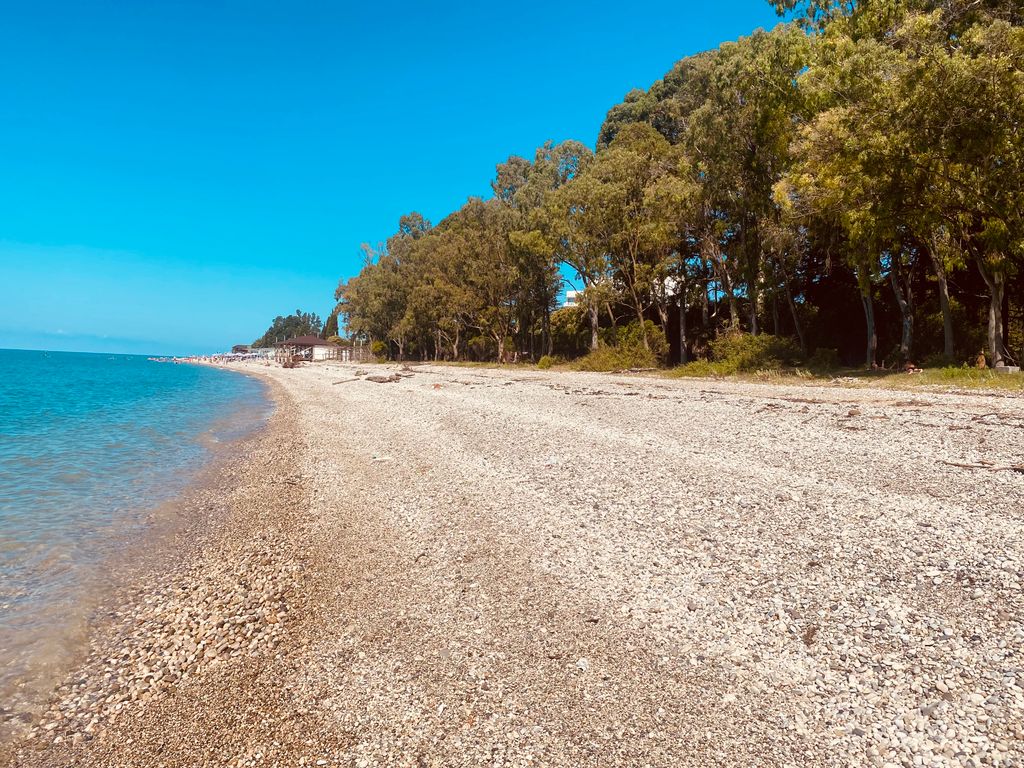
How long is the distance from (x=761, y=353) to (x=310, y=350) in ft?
395

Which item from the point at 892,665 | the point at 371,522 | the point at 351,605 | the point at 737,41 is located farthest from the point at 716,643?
the point at 737,41

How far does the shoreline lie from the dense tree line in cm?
2014

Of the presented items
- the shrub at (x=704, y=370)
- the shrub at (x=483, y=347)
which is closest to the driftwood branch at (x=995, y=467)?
the shrub at (x=704, y=370)

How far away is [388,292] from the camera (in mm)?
67688

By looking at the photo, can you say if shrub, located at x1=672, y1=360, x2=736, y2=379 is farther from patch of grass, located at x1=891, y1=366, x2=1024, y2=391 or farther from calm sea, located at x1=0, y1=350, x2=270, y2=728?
calm sea, located at x1=0, y1=350, x2=270, y2=728

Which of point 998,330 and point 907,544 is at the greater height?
point 998,330

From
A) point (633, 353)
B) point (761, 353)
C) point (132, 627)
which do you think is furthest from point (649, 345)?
point (132, 627)

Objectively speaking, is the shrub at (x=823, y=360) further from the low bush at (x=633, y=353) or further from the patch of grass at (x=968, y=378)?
the low bush at (x=633, y=353)

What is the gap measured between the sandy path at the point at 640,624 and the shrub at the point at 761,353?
16.1 meters

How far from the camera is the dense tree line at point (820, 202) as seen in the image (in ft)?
49.4

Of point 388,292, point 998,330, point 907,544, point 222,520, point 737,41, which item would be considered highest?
point 737,41

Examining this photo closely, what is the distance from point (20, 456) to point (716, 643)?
16.7m

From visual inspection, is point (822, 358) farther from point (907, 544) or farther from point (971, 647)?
point (971, 647)

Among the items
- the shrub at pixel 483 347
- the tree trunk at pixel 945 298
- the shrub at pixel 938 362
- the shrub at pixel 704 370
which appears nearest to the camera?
the shrub at pixel 938 362
